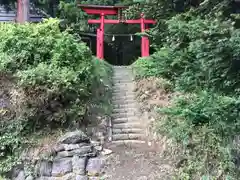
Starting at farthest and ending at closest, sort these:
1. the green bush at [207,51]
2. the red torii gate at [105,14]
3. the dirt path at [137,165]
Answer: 1. the red torii gate at [105,14]
2. the dirt path at [137,165]
3. the green bush at [207,51]

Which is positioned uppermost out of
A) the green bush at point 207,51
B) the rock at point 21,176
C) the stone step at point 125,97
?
the green bush at point 207,51

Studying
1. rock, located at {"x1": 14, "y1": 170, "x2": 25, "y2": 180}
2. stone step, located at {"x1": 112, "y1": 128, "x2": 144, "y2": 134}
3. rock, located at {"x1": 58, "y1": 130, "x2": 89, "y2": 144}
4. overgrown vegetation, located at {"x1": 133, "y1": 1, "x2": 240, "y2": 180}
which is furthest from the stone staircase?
rock, located at {"x1": 14, "y1": 170, "x2": 25, "y2": 180}

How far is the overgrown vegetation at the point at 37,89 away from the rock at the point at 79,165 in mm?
1042

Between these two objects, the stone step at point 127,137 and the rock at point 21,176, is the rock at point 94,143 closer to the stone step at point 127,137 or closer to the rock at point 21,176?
the stone step at point 127,137

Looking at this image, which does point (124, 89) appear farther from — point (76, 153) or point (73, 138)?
point (76, 153)

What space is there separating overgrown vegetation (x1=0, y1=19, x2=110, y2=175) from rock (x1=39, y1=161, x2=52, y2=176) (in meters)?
0.64

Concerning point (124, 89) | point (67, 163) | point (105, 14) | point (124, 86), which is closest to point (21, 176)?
point (67, 163)

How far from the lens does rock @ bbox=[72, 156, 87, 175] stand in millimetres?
7592

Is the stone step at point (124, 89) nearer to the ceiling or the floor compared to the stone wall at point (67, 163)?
nearer to the ceiling

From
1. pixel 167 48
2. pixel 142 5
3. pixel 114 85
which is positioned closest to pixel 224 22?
pixel 167 48

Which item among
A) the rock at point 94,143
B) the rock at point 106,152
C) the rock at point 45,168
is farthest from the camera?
the rock at point 94,143

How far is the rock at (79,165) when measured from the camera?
7.59 meters

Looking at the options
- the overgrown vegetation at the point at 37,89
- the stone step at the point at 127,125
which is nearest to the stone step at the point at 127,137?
the stone step at the point at 127,125

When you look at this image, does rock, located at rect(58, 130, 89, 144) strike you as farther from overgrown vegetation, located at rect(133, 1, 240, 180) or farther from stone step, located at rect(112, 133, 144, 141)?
overgrown vegetation, located at rect(133, 1, 240, 180)
